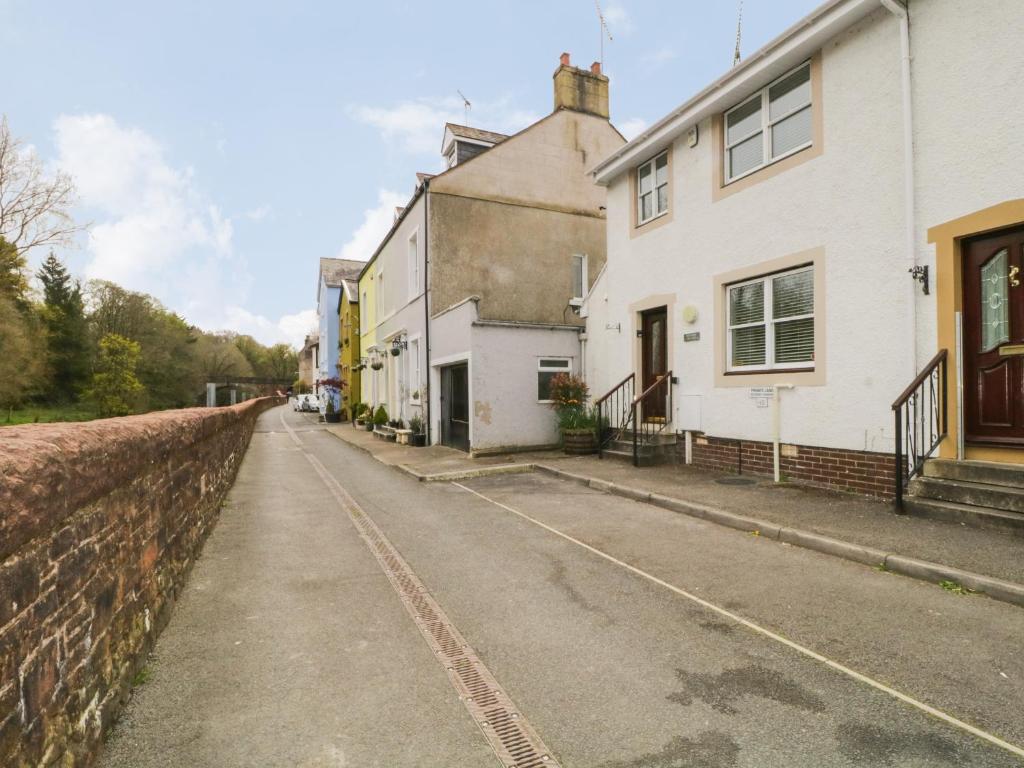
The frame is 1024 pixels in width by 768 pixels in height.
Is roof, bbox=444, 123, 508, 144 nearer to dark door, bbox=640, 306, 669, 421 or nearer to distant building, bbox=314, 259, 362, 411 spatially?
dark door, bbox=640, 306, 669, 421

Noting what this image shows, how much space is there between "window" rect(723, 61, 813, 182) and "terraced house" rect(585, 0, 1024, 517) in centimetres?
3

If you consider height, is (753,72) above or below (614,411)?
above

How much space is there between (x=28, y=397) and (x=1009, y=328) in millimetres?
55099

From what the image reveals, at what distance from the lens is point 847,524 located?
5.73 meters

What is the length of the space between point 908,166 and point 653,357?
214 inches

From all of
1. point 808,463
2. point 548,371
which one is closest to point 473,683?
point 808,463

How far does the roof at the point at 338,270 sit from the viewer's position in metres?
39.6

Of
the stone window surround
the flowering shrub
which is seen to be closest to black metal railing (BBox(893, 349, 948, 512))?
the stone window surround

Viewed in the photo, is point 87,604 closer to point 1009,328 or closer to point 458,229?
point 1009,328

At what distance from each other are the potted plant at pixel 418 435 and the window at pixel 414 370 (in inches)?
31.2

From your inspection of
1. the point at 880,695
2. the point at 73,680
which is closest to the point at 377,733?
the point at 73,680

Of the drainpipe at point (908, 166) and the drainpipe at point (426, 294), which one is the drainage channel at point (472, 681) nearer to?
the drainpipe at point (908, 166)

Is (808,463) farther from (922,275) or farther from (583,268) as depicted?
(583,268)

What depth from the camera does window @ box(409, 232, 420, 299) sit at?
17.3 metres
